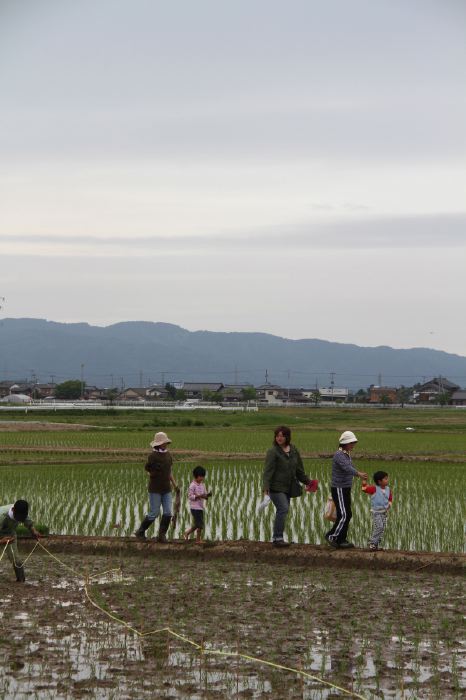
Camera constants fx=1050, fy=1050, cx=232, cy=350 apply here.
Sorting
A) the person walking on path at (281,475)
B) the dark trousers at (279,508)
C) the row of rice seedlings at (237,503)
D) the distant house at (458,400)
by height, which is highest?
the distant house at (458,400)

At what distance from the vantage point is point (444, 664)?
6.12 m

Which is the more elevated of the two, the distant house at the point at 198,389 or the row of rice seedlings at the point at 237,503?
the distant house at the point at 198,389

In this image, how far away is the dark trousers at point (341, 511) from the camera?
9.70 meters

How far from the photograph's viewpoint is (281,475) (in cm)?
982

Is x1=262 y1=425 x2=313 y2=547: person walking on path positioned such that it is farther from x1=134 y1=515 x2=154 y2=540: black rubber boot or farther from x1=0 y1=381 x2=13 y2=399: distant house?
x1=0 y1=381 x2=13 y2=399: distant house

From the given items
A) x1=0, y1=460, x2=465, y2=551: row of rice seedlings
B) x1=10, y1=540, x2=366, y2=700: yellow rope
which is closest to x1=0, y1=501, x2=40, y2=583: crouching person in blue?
x1=10, y1=540, x2=366, y2=700: yellow rope

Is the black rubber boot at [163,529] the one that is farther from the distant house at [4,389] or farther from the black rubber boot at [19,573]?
the distant house at [4,389]

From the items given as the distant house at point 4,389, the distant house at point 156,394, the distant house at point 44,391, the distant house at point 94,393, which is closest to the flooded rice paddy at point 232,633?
the distant house at point 156,394

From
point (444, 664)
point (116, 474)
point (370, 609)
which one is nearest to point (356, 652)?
point (444, 664)

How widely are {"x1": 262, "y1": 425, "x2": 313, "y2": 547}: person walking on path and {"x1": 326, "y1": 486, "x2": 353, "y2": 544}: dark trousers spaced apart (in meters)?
0.27

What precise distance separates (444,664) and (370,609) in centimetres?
143

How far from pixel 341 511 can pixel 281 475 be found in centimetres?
65

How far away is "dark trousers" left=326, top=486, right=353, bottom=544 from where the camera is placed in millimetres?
9695

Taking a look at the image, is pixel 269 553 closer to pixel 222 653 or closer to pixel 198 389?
pixel 222 653
